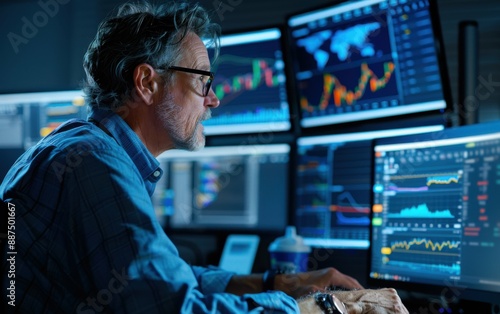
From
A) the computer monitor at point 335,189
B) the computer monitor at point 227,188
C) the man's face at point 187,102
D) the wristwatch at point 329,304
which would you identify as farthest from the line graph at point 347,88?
the wristwatch at point 329,304

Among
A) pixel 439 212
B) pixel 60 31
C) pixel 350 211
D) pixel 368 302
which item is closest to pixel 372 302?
pixel 368 302

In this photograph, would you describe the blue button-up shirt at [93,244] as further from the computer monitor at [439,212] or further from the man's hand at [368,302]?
the computer monitor at [439,212]

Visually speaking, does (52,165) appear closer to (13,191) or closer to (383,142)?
(13,191)

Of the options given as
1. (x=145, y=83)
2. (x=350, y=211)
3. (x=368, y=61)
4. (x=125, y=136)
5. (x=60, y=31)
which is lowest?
(x=350, y=211)

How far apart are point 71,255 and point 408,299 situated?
108 centimetres

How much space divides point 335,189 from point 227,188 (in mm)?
472

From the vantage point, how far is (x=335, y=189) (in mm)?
1983

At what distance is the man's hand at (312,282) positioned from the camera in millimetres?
1433

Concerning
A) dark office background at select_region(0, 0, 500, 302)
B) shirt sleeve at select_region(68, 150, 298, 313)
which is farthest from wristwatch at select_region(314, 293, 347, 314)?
dark office background at select_region(0, 0, 500, 302)

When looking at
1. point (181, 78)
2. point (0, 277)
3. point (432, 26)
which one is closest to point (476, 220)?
point (432, 26)

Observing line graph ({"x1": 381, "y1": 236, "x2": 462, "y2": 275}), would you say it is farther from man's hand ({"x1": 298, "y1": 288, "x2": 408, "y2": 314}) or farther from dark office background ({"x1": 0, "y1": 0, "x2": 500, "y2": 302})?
dark office background ({"x1": 0, "y1": 0, "x2": 500, "y2": 302})

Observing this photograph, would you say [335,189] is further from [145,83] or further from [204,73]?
[145,83]

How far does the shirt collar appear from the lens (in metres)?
1.20

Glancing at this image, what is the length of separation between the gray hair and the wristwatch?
1.81 feet
